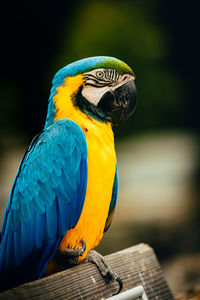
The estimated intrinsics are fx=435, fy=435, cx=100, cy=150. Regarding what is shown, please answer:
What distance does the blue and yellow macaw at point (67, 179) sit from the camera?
40.6 inches

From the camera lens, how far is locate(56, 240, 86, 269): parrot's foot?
106 centimetres

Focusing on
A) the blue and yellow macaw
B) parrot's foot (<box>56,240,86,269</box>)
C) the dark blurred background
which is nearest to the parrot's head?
the blue and yellow macaw

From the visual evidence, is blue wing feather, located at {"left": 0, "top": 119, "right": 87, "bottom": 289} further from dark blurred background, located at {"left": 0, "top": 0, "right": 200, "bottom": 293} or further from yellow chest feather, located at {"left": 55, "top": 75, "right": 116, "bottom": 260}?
dark blurred background, located at {"left": 0, "top": 0, "right": 200, "bottom": 293}

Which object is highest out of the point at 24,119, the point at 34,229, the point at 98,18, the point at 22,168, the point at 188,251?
the point at 98,18

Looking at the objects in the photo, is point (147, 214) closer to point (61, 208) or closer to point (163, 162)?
point (163, 162)

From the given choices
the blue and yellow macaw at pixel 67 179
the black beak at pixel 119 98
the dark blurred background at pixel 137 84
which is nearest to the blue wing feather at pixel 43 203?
the blue and yellow macaw at pixel 67 179

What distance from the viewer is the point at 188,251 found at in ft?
9.89

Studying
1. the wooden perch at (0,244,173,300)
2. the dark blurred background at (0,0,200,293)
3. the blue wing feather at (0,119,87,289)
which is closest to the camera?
the wooden perch at (0,244,173,300)

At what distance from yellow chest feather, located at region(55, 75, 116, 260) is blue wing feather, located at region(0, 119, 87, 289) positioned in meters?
0.02

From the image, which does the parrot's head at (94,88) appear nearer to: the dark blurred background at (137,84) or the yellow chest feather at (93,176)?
the yellow chest feather at (93,176)

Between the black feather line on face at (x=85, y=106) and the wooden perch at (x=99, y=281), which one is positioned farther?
the black feather line on face at (x=85, y=106)

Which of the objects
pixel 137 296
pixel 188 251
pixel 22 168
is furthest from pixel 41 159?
pixel 188 251

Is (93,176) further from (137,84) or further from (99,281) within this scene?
(137,84)

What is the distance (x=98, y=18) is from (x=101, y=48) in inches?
19.0
